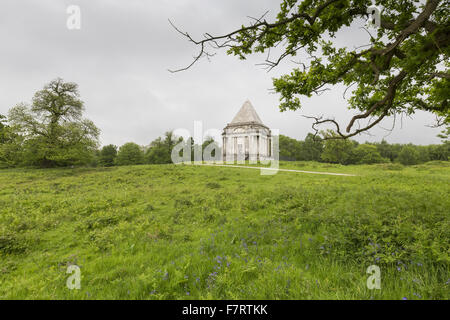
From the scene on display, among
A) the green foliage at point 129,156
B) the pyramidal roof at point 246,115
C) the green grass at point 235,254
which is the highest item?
the pyramidal roof at point 246,115

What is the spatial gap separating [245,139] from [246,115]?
320 inches

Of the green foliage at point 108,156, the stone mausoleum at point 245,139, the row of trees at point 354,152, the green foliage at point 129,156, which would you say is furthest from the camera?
the green foliage at point 108,156

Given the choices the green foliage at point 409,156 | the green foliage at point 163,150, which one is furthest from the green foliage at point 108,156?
the green foliage at point 409,156

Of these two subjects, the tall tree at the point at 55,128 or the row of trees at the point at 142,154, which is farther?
the row of trees at the point at 142,154

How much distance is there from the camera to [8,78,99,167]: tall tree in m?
24.7

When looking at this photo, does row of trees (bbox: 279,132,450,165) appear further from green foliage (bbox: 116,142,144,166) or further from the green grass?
the green grass

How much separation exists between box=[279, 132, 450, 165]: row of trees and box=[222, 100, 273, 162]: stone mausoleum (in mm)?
17218

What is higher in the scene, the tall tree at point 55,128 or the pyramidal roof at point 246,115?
the pyramidal roof at point 246,115

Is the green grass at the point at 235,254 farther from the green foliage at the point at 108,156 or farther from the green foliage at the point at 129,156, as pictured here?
the green foliage at the point at 108,156

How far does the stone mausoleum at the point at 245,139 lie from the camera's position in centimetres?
A: 4994

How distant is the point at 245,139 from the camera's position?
50656mm

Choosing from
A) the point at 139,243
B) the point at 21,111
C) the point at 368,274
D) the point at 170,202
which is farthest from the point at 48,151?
the point at 368,274

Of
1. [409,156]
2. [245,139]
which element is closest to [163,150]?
[245,139]

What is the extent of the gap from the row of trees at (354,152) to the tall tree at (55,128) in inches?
2180
